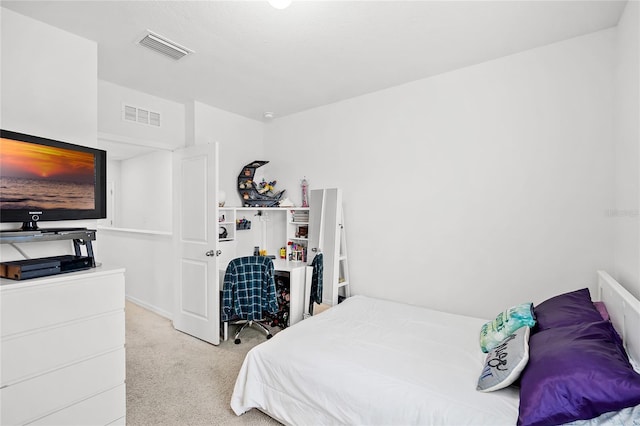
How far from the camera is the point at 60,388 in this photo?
5.50 feet

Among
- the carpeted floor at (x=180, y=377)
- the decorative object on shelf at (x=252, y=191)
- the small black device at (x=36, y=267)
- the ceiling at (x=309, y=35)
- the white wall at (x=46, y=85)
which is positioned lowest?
the carpeted floor at (x=180, y=377)

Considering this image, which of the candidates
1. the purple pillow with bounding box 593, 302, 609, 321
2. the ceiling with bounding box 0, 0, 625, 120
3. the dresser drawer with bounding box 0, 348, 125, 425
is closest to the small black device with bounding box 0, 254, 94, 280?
the dresser drawer with bounding box 0, 348, 125, 425

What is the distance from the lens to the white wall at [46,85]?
1.97 meters

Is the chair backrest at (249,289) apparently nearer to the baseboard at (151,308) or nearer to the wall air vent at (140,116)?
the baseboard at (151,308)

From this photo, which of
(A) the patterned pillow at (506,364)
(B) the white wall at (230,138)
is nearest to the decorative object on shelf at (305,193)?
(B) the white wall at (230,138)

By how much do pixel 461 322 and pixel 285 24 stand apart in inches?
103

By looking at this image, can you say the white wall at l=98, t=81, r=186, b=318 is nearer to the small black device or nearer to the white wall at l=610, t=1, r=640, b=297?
the small black device

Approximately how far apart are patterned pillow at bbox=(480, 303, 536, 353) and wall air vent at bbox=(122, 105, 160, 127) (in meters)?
3.72

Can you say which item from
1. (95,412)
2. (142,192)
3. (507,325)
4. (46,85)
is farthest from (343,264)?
(142,192)

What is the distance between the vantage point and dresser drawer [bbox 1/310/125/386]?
5.00 ft

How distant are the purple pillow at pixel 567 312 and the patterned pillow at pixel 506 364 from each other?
0.67ft

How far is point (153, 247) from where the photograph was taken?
416cm

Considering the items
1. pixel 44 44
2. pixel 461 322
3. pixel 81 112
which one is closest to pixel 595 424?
pixel 461 322

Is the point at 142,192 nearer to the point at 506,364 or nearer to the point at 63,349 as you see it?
the point at 63,349
